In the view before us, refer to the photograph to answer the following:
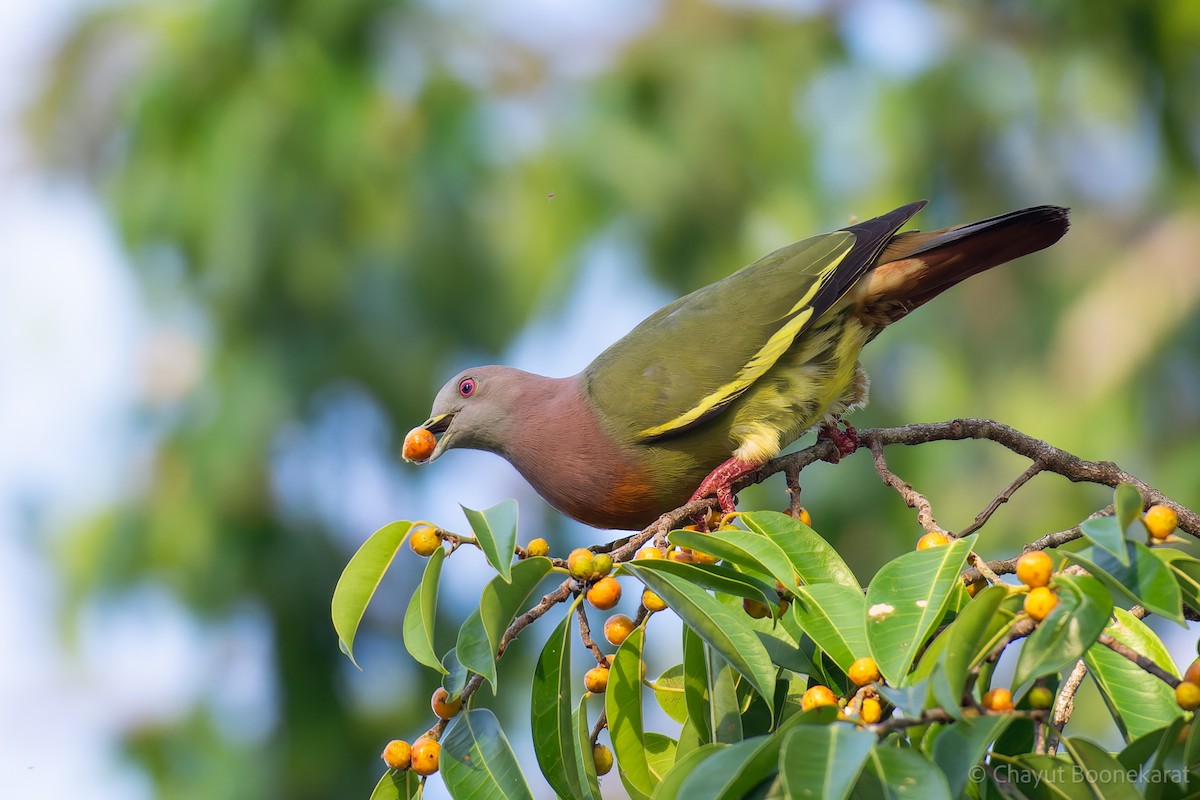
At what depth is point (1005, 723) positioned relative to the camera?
1326 mm

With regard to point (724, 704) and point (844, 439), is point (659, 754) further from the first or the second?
point (844, 439)

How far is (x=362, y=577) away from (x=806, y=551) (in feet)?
2.35

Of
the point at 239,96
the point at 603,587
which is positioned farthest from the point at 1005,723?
the point at 239,96

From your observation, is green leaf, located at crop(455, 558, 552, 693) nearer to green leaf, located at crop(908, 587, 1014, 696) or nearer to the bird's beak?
green leaf, located at crop(908, 587, 1014, 696)

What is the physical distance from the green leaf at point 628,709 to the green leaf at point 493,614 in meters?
0.20

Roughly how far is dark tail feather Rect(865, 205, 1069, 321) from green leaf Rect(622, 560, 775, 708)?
1.60 metres

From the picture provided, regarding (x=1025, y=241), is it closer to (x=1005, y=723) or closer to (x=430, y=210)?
(x=1005, y=723)

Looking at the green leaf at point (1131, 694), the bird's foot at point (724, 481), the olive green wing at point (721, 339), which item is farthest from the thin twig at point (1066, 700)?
the olive green wing at point (721, 339)

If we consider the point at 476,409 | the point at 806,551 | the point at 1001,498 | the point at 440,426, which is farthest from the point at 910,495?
the point at 440,426

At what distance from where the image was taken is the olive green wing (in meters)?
2.93

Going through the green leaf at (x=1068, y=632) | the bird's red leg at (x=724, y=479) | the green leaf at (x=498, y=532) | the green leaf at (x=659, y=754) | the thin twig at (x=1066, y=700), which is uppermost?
the green leaf at (x=498, y=532)

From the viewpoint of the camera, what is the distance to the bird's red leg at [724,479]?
2.71m

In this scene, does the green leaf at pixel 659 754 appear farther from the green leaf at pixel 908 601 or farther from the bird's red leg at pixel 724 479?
the bird's red leg at pixel 724 479

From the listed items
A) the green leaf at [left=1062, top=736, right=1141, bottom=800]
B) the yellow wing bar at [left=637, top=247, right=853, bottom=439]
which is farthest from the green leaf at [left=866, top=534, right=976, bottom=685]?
the yellow wing bar at [left=637, top=247, right=853, bottom=439]
